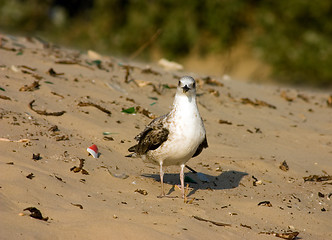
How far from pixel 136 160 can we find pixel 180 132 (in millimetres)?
1786

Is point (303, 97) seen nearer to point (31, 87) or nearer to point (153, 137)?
point (31, 87)

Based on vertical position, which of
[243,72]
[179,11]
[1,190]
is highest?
[179,11]

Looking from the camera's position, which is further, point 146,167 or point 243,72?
point 243,72

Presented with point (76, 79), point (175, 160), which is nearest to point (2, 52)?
point (76, 79)

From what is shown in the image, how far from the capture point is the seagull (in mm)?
6684

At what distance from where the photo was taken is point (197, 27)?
26406 mm

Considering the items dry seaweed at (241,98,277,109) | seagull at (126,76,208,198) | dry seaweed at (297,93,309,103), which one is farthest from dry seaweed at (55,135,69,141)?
dry seaweed at (297,93,309,103)

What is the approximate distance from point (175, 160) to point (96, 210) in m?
1.54

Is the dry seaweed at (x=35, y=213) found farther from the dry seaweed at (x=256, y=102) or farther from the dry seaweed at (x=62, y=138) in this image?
the dry seaweed at (x=256, y=102)

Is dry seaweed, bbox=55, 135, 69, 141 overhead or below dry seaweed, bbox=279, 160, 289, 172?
below

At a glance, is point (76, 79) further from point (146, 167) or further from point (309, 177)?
point (309, 177)

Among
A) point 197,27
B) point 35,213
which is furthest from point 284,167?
point 197,27

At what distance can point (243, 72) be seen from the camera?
24.2m

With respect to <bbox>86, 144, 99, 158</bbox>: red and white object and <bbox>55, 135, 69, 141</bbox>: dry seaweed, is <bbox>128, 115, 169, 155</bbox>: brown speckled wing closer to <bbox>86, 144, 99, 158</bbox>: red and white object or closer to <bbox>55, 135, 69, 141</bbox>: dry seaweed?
<bbox>86, 144, 99, 158</bbox>: red and white object
